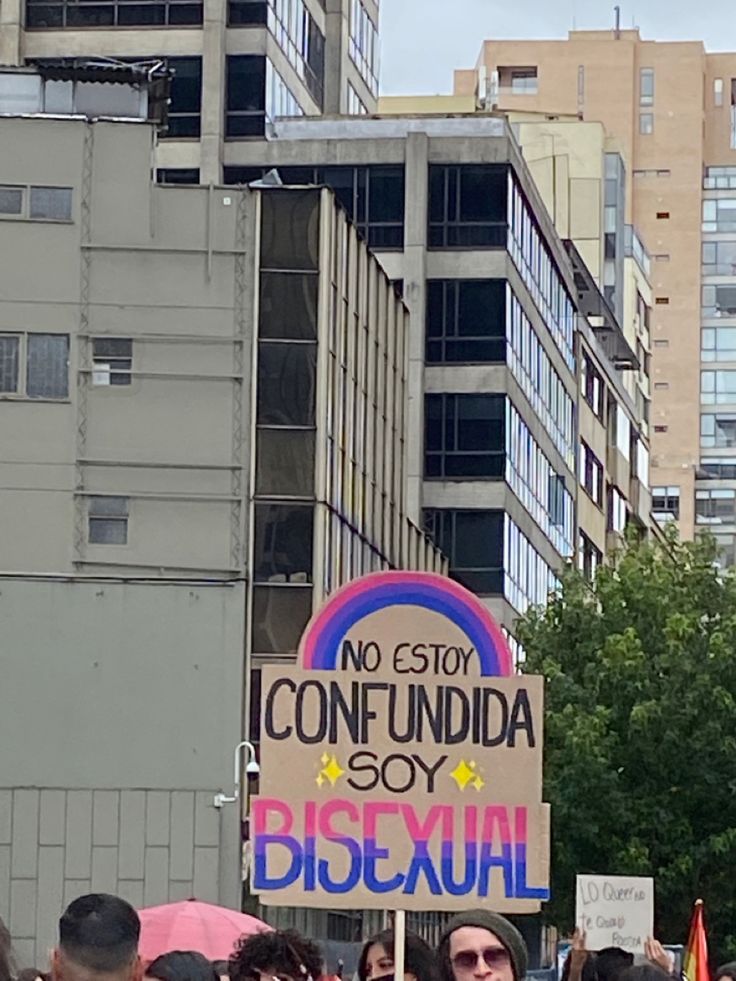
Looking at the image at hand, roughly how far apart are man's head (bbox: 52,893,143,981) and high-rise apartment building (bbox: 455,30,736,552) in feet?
461

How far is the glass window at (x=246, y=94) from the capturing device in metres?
65.1

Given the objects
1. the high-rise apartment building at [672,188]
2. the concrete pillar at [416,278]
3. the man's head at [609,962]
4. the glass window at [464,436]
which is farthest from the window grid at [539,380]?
the high-rise apartment building at [672,188]

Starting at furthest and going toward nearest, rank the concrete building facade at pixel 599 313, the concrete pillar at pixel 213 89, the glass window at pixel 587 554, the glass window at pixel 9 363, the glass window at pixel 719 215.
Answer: the glass window at pixel 719 215, the concrete building facade at pixel 599 313, the glass window at pixel 587 554, the concrete pillar at pixel 213 89, the glass window at pixel 9 363

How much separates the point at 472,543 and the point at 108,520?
16783mm

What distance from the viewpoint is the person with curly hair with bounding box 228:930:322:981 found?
11.0m

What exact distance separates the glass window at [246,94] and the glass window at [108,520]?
2033cm

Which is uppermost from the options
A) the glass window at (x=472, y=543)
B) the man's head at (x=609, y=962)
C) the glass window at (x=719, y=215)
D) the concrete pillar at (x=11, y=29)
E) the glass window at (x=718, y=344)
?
the glass window at (x=719, y=215)

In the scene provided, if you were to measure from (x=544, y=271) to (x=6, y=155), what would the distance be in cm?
2391

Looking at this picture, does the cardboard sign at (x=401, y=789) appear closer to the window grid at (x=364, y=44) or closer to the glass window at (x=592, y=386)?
the window grid at (x=364, y=44)

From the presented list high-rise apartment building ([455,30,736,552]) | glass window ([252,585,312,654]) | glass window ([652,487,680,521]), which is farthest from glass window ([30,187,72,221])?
high-rise apartment building ([455,30,736,552])

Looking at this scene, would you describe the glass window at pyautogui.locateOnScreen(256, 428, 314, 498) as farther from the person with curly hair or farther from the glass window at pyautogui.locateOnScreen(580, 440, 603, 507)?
the person with curly hair

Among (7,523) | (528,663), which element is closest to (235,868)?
(528,663)

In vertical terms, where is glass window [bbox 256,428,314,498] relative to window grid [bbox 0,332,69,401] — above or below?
below

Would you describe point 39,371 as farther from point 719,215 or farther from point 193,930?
point 719,215
